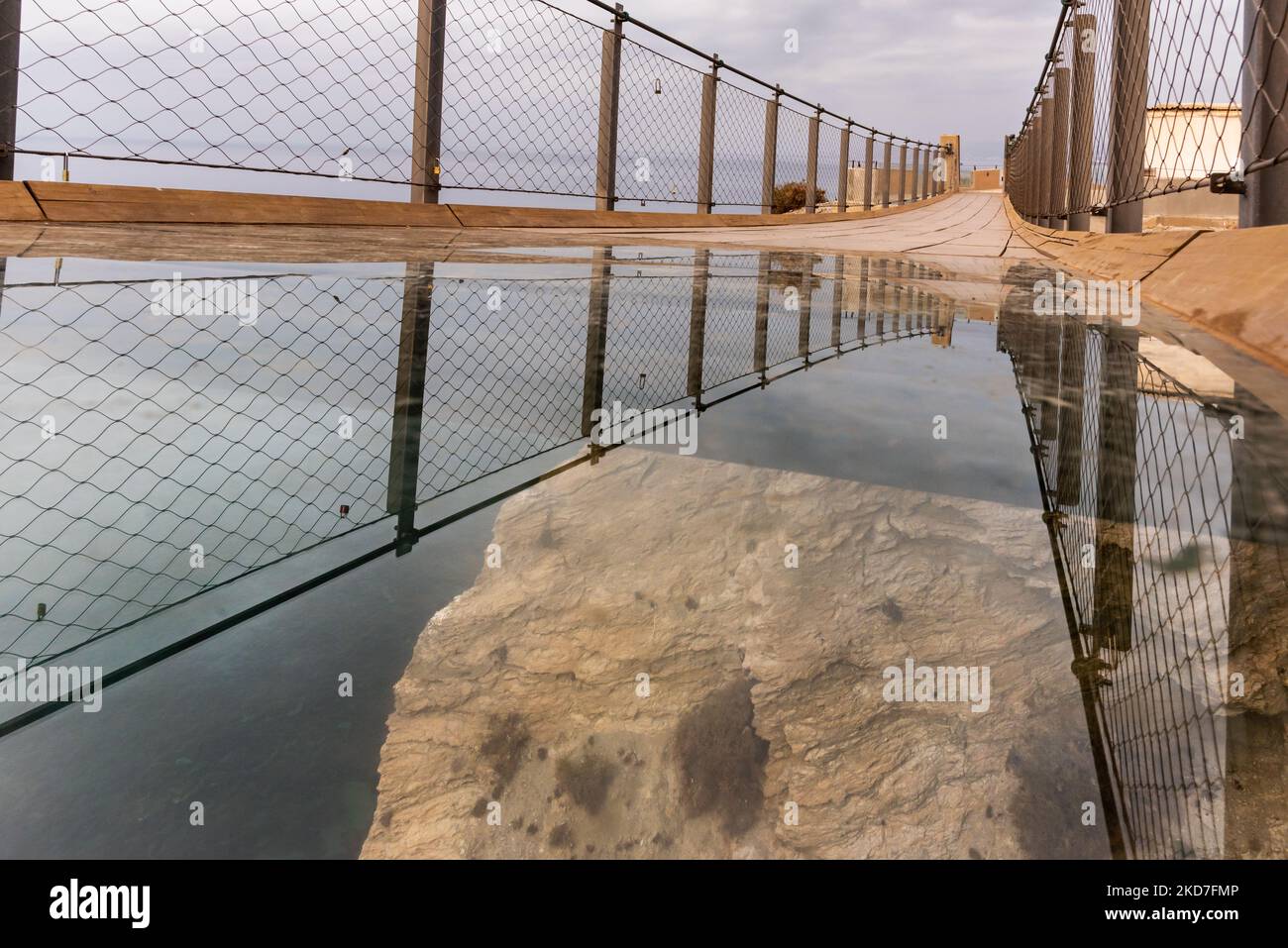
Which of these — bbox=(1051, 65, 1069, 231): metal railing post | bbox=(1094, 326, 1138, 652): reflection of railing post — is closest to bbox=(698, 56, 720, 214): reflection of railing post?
bbox=(1051, 65, 1069, 231): metal railing post

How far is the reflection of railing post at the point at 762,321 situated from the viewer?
216 cm

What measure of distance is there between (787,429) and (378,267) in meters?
2.40

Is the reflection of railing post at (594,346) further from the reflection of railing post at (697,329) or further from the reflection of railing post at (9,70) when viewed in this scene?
the reflection of railing post at (9,70)

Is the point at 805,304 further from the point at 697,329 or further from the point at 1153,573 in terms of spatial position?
the point at 1153,573

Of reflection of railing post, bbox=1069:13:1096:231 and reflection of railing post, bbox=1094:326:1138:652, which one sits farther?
reflection of railing post, bbox=1069:13:1096:231

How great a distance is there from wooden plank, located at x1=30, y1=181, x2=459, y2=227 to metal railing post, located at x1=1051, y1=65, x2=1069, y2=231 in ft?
16.9

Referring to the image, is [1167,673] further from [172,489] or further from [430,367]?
[430,367]

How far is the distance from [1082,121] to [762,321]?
189 inches

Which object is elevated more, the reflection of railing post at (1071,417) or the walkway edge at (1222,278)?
the walkway edge at (1222,278)
